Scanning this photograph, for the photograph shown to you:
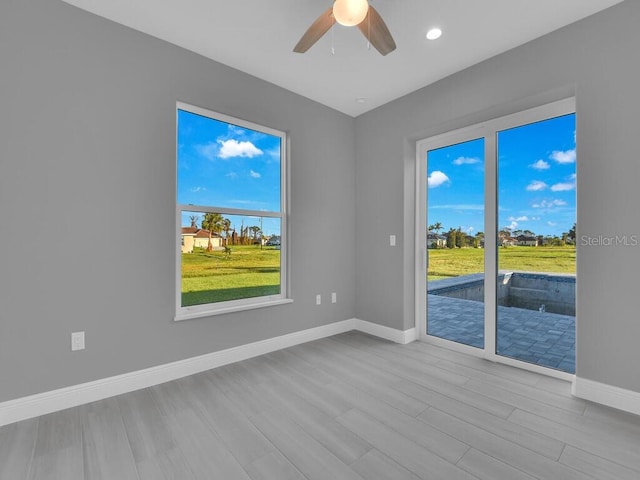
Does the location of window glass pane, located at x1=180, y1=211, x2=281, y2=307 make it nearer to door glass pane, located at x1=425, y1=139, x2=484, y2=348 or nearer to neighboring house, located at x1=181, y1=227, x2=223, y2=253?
neighboring house, located at x1=181, y1=227, x2=223, y2=253

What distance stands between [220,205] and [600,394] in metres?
3.41

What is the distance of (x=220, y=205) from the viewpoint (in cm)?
296

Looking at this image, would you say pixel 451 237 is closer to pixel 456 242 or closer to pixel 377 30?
pixel 456 242

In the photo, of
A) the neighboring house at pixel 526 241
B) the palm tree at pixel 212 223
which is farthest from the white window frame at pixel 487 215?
the palm tree at pixel 212 223

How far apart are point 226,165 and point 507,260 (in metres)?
2.90

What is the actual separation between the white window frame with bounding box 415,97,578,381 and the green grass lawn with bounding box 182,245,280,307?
1.71 meters

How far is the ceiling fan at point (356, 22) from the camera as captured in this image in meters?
1.61

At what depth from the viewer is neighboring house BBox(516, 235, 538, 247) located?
8.98ft

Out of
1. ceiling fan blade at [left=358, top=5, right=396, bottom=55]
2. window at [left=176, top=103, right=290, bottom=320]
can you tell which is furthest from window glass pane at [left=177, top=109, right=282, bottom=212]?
ceiling fan blade at [left=358, top=5, right=396, bottom=55]

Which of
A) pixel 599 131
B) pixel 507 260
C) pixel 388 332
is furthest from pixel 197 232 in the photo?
pixel 599 131

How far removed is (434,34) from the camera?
2.39 meters

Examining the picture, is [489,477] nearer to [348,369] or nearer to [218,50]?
[348,369]

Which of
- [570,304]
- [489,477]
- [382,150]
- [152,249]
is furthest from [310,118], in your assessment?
[489,477]

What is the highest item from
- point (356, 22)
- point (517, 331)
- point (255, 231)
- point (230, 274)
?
point (356, 22)
